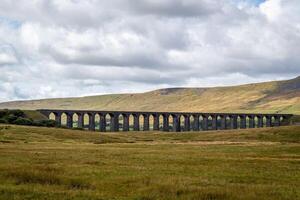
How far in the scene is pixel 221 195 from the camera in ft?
74.9

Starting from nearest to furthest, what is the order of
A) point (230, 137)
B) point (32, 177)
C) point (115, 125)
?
point (32, 177) → point (230, 137) → point (115, 125)

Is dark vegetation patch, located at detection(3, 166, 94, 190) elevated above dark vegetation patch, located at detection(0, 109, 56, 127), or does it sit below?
below

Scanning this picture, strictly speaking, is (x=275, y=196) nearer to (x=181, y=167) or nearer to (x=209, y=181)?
(x=209, y=181)

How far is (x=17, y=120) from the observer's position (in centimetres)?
12469

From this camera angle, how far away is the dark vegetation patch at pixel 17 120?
124875 millimetres

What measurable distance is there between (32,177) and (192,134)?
343 feet

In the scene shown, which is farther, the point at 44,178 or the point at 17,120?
the point at 17,120

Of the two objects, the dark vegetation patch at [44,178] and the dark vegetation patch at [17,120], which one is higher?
the dark vegetation patch at [17,120]

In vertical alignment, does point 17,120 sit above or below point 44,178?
above

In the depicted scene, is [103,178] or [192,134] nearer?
[103,178]

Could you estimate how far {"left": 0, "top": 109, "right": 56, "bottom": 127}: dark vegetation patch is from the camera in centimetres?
12488

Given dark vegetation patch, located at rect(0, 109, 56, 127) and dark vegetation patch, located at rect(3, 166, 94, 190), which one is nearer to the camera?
dark vegetation patch, located at rect(3, 166, 94, 190)

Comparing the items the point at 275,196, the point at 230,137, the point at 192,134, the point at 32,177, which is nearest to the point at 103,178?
the point at 32,177

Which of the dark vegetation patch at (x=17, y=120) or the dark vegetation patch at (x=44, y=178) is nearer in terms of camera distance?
the dark vegetation patch at (x=44, y=178)
